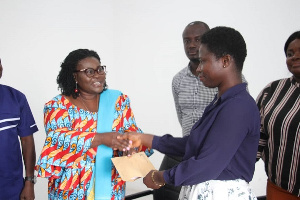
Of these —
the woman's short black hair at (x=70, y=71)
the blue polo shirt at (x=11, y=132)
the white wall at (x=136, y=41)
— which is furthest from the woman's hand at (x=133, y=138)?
the white wall at (x=136, y=41)

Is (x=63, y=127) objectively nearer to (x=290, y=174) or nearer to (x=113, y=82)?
(x=290, y=174)

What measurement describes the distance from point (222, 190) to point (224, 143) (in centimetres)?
23

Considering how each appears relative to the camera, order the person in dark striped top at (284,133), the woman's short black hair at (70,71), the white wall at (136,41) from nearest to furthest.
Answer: the person in dark striped top at (284,133), the woman's short black hair at (70,71), the white wall at (136,41)

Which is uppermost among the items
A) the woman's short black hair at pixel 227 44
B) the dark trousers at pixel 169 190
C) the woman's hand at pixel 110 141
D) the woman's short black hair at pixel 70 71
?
the woman's short black hair at pixel 227 44

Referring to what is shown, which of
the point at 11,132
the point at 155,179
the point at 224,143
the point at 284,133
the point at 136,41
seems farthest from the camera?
the point at 136,41

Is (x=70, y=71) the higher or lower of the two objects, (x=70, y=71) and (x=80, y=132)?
the higher

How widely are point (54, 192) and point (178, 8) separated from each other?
2.50 metres

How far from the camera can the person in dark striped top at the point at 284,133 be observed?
150cm

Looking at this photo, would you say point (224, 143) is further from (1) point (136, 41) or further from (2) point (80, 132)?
(1) point (136, 41)

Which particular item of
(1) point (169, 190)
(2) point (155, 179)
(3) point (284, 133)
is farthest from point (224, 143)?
(1) point (169, 190)

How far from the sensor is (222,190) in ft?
4.00

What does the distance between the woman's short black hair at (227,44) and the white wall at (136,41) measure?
6.55 feet

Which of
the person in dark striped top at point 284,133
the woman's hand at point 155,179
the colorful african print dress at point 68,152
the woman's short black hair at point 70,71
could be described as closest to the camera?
the woman's hand at point 155,179

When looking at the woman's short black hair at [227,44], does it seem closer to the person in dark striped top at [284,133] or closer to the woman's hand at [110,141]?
the person in dark striped top at [284,133]
